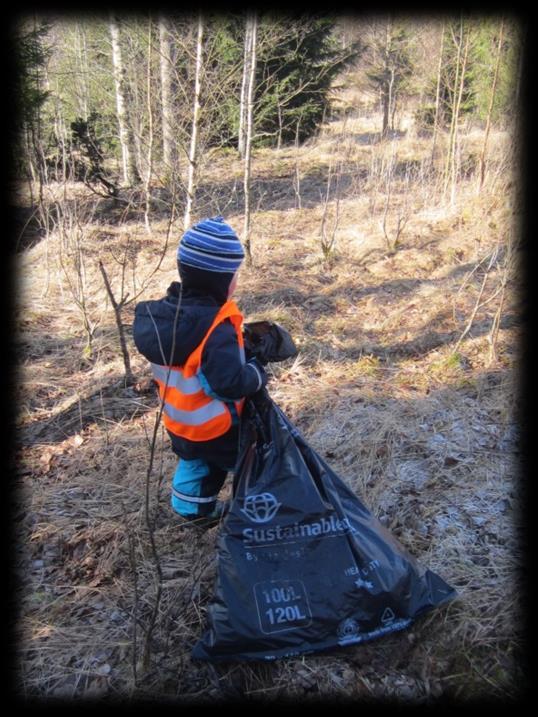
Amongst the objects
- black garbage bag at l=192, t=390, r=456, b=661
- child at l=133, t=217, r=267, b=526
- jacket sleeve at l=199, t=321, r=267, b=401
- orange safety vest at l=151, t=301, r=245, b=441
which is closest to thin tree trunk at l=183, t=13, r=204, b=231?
child at l=133, t=217, r=267, b=526

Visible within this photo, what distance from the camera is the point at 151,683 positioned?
6.00ft

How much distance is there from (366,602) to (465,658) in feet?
1.47

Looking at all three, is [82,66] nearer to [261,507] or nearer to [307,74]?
[307,74]

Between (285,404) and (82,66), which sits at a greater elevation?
(82,66)

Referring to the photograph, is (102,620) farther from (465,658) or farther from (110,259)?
(110,259)

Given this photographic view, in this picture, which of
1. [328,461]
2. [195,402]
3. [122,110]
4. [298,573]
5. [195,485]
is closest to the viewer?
[298,573]

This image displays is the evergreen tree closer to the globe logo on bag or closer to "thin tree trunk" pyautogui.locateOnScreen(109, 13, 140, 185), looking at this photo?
"thin tree trunk" pyautogui.locateOnScreen(109, 13, 140, 185)

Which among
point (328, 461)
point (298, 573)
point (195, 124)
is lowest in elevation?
point (328, 461)

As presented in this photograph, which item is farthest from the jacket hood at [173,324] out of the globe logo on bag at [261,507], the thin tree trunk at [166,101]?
the thin tree trunk at [166,101]

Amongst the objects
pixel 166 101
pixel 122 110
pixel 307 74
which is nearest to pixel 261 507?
pixel 166 101

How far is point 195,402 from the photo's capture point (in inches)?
81.4

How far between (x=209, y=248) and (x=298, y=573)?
49.3 inches

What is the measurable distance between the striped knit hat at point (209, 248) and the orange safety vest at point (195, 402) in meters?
0.16

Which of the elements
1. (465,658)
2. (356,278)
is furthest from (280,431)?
(356,278)
